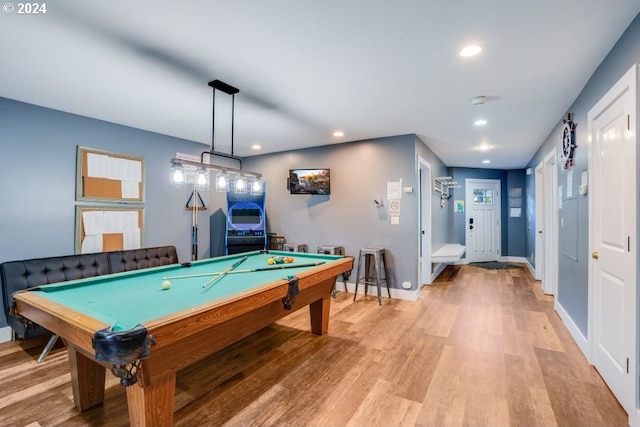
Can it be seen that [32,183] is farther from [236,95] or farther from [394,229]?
[394,229]

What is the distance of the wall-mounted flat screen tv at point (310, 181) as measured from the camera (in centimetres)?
482

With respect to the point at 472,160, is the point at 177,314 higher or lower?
lower

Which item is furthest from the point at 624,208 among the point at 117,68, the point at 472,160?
the point at 472,160

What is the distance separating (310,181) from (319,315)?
8.12ft

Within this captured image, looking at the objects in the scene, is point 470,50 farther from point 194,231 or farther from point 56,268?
point 194,231

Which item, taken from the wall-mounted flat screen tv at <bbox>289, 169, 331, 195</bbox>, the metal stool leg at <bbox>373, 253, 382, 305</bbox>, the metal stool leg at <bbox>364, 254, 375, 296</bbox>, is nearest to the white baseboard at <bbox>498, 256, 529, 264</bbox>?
the metal stool leg at <bbox>364, 254, 375, 296</bbox>

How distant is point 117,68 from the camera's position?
2367mm

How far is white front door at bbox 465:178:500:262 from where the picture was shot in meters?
7.34

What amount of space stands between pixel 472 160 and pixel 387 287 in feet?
12.5

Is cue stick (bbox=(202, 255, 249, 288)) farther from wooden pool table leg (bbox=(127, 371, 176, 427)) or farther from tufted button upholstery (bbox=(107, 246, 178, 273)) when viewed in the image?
tufted button upholstery (bbox=(107, 246, 178, 273))

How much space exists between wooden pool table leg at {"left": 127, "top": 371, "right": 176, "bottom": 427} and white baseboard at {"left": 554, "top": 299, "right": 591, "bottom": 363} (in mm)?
3157

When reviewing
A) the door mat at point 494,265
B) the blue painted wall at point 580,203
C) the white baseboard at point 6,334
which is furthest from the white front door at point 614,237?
the white baseboard at point 6,334

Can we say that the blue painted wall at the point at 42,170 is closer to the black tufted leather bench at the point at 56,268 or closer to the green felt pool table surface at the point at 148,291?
the black tufted leather bench at the point at 56,268

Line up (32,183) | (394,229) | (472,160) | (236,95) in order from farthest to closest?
(472,160)
(394,229)
(32,183)
(236,95)
